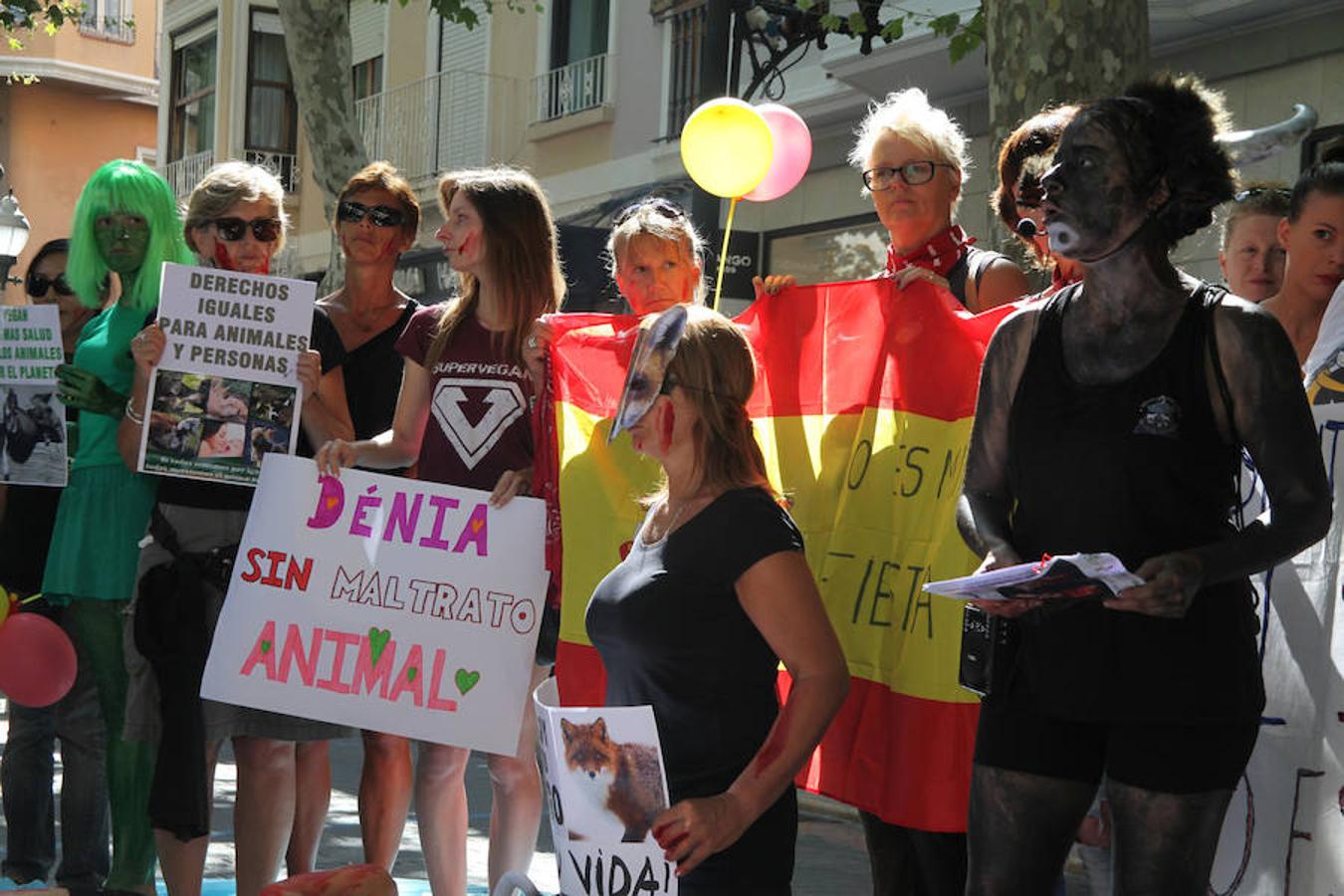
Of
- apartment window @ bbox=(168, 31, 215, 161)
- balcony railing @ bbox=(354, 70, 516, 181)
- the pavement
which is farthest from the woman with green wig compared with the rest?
apartment window @ bbox=(168, 31, 215, 161)

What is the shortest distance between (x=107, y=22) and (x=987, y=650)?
39333mm

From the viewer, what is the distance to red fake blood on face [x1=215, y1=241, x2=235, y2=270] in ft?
17.6

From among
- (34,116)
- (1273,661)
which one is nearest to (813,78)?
(1273,661)

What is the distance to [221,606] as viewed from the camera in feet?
16.9

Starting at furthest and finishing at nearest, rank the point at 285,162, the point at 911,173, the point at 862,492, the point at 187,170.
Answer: the point at 187,170 → the point at 285,162 → the point at 911,173 → the point at 862,492

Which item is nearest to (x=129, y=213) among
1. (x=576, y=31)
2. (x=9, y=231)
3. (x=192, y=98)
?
(x=9, y=231)

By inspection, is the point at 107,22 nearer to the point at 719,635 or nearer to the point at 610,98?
the point at 610,98

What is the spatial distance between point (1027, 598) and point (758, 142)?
8.26 ft

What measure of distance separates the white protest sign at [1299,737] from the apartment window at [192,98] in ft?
89.3

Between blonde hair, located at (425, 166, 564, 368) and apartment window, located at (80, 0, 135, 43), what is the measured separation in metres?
35.4

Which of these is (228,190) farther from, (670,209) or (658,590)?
(658,590)

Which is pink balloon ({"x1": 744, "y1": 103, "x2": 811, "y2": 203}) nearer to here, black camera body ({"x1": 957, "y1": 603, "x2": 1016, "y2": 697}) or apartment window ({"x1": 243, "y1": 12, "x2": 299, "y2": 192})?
black camera body ({"x1": 957, "y1": 603, "x2": 1016, "y2": 697})

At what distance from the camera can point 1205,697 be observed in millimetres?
2955

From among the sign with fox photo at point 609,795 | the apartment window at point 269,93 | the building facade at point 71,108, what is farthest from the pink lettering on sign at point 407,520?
the building facade at point 71,108
